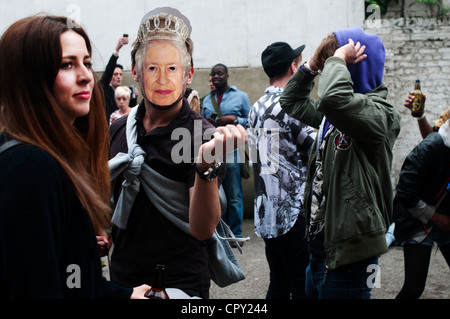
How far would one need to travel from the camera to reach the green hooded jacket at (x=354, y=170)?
246cm

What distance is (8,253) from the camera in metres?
1.17

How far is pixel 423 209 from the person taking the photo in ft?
12.6

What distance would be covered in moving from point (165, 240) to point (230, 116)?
16.5 ft

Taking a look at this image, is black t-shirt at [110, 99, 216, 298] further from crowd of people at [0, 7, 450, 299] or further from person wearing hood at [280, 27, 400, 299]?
person wearing hood at [280, 27, 400, 299]

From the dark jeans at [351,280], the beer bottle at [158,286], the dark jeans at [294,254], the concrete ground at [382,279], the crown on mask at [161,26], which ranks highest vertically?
the crown on mask at [161,26]

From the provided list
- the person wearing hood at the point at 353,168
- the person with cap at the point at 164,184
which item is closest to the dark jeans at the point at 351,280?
the person wearing hood at the point at 353,168

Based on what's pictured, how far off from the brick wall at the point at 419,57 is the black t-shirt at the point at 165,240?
6.64 meters

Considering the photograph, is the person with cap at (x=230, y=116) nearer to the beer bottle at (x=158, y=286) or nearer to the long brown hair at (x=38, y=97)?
the beer bottle at (x=158, y=286)

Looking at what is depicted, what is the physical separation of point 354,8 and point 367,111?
6417mm

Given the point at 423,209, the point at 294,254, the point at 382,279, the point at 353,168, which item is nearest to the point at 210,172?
the point at 353,168

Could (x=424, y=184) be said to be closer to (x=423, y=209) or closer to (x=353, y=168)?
(x=423, y=209)

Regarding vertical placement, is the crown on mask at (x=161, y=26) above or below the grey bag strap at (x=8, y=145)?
above

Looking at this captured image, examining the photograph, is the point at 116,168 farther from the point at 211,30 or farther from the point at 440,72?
the point at 440,72

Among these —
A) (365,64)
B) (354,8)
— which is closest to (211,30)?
(354,8)
